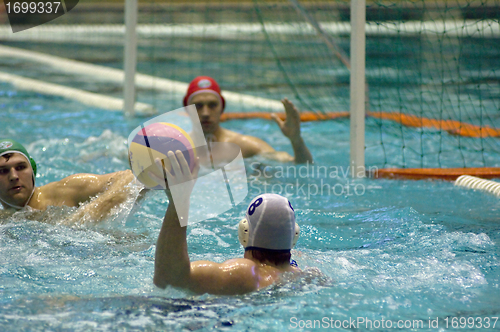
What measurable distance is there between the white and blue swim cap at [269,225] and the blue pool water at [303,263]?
0.72 feet

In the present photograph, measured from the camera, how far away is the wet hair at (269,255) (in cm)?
253

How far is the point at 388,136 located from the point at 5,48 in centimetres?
1030

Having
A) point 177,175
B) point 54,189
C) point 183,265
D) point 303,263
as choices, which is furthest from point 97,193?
point 177,175

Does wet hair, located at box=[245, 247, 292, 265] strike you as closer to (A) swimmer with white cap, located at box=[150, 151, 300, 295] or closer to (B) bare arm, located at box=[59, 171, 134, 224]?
(A) swimmer with white cap, located at box=[150, 151, 300, 295]

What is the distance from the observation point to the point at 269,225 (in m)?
2.45

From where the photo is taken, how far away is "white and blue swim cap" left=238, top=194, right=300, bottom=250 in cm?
245

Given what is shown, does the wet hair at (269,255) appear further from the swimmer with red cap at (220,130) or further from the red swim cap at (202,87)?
the red swim cap at (202,87)

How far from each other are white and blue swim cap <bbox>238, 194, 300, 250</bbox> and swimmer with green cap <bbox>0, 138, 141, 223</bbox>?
145 centimetres

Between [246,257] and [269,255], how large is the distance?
117 millimetres

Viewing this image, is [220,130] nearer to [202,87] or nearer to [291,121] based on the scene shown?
[202,87]

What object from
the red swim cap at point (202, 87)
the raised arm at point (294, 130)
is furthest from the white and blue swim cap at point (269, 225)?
the red swim cap at point (202, 87)

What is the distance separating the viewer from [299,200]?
4.46 metres

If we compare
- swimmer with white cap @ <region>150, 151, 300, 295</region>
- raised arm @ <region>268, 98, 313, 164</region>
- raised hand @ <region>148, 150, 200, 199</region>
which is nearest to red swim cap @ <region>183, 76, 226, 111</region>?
raised arm @ <region>268, 98, 313, 164</region>

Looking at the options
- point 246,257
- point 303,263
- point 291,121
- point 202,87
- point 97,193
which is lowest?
point 303,263
